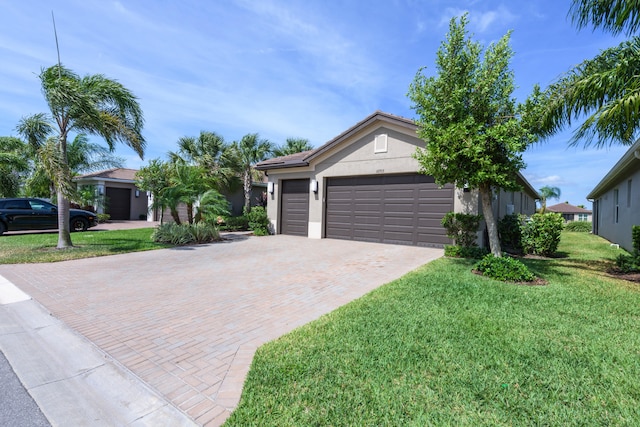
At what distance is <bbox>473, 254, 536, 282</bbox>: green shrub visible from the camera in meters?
6.28

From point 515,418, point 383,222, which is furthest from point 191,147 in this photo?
point 515,418

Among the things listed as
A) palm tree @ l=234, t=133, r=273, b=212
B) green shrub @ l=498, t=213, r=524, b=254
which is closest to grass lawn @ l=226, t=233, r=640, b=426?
green shrub @ l=498, t=213, r=524, b=254

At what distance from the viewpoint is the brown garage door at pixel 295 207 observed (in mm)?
14180

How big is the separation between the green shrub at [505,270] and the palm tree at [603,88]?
3.19 m

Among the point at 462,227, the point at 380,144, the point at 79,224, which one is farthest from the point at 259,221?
the point at 79,224

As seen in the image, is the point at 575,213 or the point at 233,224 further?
the point at 575,213

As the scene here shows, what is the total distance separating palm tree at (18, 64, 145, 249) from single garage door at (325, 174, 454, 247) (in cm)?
793

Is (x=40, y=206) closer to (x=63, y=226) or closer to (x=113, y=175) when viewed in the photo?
(x=63, y=226)

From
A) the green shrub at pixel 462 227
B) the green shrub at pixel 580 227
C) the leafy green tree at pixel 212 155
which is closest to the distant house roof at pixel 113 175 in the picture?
the leafy green tree at pixel 212 155

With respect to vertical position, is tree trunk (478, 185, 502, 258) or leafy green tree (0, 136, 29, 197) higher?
leafy green tree (0, 136, 29, 197)

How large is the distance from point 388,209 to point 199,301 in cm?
831

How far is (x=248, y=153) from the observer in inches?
794

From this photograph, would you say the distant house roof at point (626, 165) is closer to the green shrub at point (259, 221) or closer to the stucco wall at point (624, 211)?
the stucco wall at point (624, 211)

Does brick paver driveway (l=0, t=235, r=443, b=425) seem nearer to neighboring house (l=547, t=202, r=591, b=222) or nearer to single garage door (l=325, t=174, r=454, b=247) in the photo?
single garage door (l=325, t=174, r=454, b=247)
